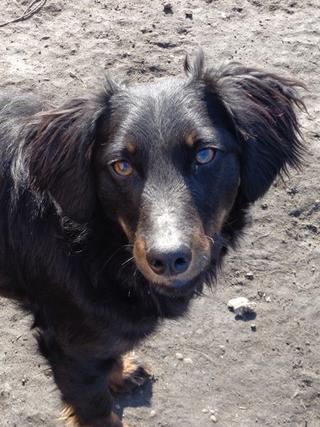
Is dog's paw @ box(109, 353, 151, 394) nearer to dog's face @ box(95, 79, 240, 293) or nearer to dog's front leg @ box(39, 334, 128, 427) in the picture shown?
dog's front leg @ box(39, 334, 128, 427)

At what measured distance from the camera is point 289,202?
5.04 metres

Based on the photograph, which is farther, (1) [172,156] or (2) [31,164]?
(2) [31,164]

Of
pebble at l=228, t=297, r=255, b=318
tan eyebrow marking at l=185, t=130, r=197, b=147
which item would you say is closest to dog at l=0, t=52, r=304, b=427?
tan eyebrow marking at l=185, t=130, r=197, b=147

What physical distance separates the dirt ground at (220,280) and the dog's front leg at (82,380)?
1.22 ft

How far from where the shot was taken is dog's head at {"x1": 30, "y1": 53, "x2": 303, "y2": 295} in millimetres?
2873

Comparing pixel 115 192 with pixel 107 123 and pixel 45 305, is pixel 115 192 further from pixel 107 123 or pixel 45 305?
pixel 45 305

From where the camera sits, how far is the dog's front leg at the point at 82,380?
11.9 feet

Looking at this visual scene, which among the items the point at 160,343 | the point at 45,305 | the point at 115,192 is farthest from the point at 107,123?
the point at 160,343

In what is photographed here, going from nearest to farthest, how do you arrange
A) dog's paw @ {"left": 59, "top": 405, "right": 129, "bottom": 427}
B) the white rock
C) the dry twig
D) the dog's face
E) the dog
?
the dog's face, the dog, dog's paw @ {"left": 59, "top": 405, "right": 129, "bottom": 427}, the white rock, the dry twig

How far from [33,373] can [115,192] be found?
189cm

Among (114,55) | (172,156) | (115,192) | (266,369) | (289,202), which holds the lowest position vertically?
(266,369)

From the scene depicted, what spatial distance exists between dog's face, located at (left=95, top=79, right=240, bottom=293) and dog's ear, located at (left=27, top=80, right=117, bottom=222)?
6cm

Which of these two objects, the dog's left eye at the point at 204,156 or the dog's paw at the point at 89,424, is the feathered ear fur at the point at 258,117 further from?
the dog's paw at the point at 89,424

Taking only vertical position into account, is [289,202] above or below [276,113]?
below
